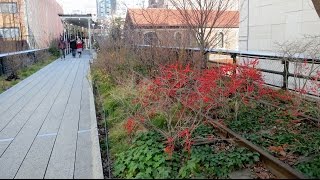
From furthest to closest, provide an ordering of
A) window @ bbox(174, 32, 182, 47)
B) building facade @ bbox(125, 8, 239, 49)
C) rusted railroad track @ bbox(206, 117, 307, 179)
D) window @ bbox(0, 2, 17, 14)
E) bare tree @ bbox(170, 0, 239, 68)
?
window @ bbox(0, 2, 17, 14) < building facade @ bbox(125, 8, 239, 49) < window @ bbox(174, 32, 182, 47) < bare tree @ bbox(170, 0, 239, 68) < rusted railroad track @ bbox(206, 117, 307, 179)

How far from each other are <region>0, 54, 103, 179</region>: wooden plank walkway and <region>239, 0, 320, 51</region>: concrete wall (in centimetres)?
733

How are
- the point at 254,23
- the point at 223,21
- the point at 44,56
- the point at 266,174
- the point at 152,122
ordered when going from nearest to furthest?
1. the point at 266,174
2. the point at 152,122
3. the point at 223,21
4. the point at 254,23
5. the point at 44,56

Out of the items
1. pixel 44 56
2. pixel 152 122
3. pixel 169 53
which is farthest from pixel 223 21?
pixel 44 56

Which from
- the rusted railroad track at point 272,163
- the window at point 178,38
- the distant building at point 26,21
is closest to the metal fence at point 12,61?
the window at point 178,38

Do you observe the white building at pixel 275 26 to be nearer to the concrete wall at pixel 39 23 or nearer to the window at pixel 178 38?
the window at pixel 178 38

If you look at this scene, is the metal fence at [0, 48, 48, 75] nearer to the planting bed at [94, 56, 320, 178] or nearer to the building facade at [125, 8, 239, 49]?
the building facade at [125, 8, 239, 49]

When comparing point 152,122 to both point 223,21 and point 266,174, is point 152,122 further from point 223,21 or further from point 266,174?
point 223,21

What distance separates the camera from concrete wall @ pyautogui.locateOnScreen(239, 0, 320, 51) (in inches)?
435

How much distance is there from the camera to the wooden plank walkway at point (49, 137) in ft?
14.8

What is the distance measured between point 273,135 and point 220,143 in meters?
0.91

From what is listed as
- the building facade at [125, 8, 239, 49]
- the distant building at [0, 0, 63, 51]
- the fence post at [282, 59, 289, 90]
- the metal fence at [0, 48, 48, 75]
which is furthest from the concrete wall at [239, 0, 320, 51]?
the distant building at [0, 0, 63, 51]

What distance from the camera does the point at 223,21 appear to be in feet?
33.4

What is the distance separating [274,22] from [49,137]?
9.89 metres

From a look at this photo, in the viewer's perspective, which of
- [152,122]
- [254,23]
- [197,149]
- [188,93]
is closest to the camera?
[197,149]
